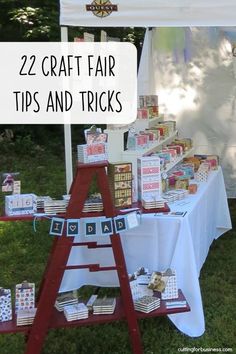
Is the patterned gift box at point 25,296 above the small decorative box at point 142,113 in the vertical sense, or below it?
below

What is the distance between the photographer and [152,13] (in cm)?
314

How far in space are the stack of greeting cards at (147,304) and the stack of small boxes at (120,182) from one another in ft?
1.76

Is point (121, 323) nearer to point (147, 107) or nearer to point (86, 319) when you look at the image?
point (86, 319)

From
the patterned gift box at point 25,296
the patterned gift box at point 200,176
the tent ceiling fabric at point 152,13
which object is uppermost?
the tent ceiling fabric at point 152,13

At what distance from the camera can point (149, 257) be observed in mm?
3285

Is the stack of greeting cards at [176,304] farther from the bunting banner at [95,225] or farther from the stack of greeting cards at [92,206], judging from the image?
the stack of greeting cards at [92,206]

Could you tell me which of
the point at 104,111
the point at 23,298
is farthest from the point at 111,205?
the point at 104,111

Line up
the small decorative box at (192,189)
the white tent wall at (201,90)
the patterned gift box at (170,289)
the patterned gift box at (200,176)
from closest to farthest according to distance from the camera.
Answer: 1. the patterned gift box at (170,289)
2. the small decorative box at (192,189)
3. the patterned gift box at (200,176)
4. the white tent wall at (201,90)

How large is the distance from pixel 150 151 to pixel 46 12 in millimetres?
5715

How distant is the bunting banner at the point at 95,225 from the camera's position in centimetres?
264

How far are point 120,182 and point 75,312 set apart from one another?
728mm

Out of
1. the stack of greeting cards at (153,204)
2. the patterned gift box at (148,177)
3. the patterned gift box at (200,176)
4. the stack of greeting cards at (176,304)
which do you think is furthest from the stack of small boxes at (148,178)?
the patterned gift box at (200,176)

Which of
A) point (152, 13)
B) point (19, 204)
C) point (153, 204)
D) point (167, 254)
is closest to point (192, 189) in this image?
point (167, 254)

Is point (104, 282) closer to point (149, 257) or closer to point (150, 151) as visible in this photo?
point (149, 257)
